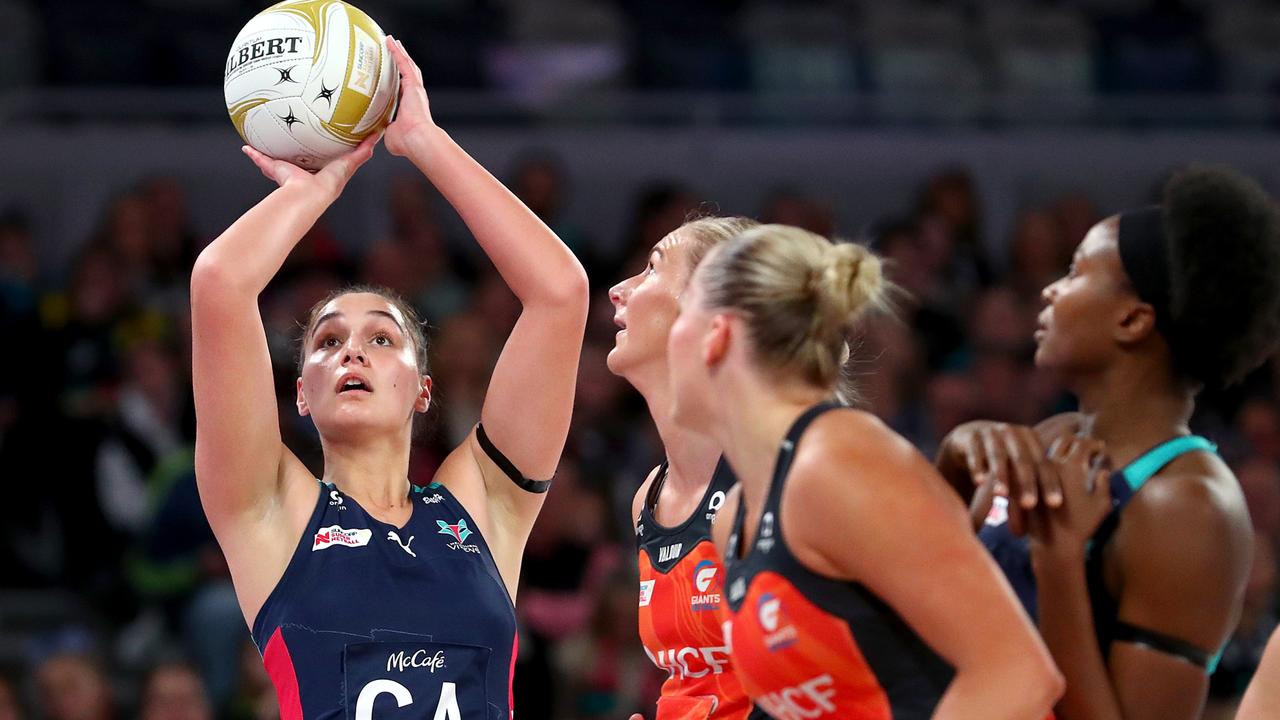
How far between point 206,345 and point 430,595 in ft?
2.24

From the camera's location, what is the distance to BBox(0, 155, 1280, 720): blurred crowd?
629cm

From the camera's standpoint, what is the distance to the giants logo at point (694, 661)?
10.5 feet

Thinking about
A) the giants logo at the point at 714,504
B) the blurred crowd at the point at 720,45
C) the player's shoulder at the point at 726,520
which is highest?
the blurred crowd at the point at 720,45

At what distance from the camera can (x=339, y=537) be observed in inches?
129

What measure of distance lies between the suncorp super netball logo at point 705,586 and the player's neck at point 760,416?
691 mm

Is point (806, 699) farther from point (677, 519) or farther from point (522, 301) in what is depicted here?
point (522, 301)

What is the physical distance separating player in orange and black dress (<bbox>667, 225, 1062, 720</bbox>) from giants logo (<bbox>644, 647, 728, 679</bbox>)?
612mm

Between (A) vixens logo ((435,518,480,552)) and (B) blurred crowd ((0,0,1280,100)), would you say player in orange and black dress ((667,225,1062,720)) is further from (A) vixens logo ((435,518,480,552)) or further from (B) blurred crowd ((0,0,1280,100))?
(B) blurred crowd ((0,0,1280,100))

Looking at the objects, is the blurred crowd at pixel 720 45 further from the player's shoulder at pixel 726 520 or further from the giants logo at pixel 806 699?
the giants logo at pixel 806 699

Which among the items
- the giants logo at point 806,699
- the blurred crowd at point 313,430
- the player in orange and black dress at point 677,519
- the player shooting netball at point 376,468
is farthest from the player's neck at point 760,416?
the blurred crowd at point 313,430

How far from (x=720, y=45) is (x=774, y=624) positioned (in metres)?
7.86

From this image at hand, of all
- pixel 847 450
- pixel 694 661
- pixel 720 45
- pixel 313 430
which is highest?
pixel 720 45

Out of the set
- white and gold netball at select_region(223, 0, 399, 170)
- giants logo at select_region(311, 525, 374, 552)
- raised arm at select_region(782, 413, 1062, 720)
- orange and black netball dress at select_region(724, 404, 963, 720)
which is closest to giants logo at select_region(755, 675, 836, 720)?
orange and black netball dress at select_region(724, 404, 963, 720)

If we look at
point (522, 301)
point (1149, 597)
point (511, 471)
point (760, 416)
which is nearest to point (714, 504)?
point (511, 471)
